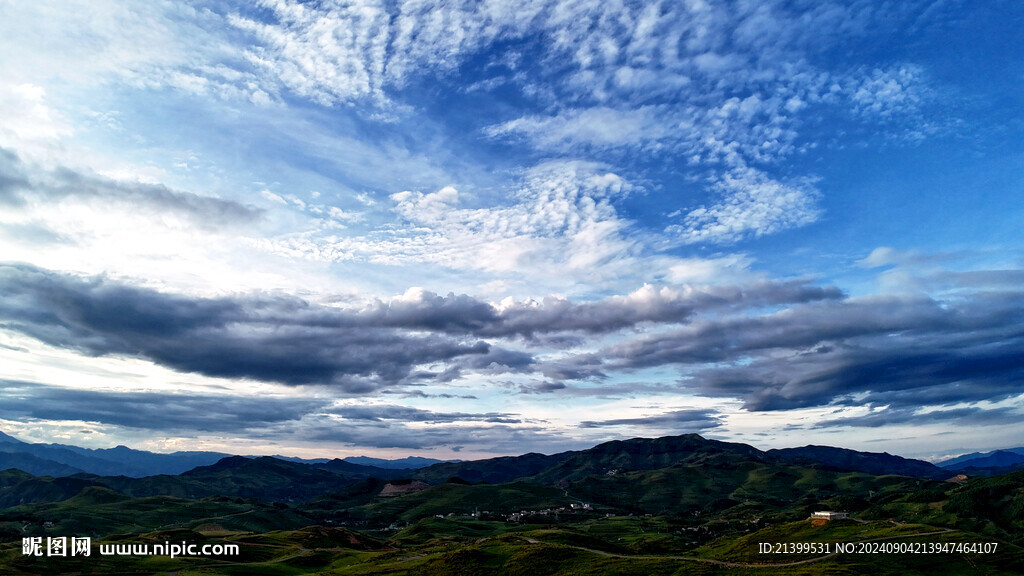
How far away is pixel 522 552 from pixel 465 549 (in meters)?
19.7

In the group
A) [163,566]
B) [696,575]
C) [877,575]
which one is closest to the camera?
[877,575]

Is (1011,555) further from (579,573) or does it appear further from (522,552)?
(522,552)

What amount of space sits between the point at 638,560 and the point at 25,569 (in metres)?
187

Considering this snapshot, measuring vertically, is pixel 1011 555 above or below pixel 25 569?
below

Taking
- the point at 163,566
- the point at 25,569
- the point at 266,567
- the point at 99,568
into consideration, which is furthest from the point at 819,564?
the point at 25,569

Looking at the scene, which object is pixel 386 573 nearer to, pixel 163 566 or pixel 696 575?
pixel 163 566

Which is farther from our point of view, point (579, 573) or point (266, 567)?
point (266, 567)

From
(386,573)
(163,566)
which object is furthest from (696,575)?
(163,566)

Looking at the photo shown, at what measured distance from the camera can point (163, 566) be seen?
19038cm

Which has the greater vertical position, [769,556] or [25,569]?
[25,569]

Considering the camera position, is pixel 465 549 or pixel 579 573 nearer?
pixel 579 573

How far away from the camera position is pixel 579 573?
17325cm

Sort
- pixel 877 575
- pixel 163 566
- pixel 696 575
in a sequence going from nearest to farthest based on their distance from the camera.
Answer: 1. pixel 877 575
2. pixel 696 575
3. pixel 163 566

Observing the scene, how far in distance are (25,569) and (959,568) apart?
275 metres
